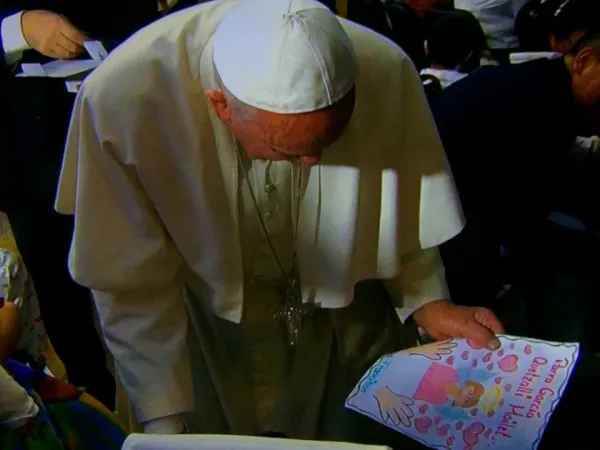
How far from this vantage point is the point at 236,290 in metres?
1.11

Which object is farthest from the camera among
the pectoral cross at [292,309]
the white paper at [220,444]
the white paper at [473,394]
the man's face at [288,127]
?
the pectoral cross at [292,309]

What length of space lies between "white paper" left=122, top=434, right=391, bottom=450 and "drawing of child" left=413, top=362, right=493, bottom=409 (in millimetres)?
261

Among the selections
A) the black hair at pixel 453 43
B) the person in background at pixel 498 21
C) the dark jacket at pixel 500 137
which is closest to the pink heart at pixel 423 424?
the dark jacket at pixel 500 137

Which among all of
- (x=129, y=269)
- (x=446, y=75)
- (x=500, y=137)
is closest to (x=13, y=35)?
(x=129, y=269)

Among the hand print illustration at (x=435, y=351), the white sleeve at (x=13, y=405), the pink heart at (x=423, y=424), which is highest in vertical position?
the white sleeve at (x=13, y=405)

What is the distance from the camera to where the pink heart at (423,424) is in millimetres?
1026

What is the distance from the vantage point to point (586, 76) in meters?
1.52

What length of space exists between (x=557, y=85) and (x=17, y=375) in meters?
1.03

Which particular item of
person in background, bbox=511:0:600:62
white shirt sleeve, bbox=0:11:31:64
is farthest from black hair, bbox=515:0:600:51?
white shirt sleeve, bbox=0:11:31:64

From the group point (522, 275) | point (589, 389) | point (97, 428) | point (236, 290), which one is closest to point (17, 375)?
point (97, 428)

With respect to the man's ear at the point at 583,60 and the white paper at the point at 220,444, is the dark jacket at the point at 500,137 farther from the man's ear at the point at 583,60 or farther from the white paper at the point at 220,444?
the white paper at the point at 220,444

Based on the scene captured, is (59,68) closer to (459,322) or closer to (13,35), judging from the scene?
(13,35)

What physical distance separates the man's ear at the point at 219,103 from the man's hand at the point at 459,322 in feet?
1.40

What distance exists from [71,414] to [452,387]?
0.49 metres
